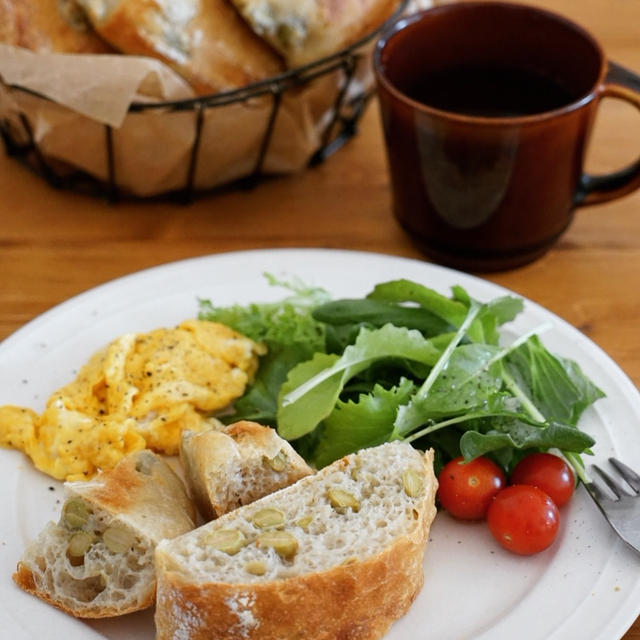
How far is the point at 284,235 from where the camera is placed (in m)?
2.95

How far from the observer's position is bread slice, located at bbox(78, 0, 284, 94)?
2.53 meters

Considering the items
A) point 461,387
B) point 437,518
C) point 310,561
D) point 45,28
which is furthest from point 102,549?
point 45,28

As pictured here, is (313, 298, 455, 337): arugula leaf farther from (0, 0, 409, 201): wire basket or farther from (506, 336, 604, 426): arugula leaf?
(0, 0, 409, 201): wire basket

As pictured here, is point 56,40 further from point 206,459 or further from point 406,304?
point 206,459

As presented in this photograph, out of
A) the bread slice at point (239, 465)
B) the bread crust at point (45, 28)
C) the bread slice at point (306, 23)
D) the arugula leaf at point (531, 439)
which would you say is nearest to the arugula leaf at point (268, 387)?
the bread slice at point (239, 465)

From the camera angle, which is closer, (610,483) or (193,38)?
(610,483)

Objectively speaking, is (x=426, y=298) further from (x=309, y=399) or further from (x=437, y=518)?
(x=437, y=518)

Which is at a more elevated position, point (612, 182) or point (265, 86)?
point (265, 86)

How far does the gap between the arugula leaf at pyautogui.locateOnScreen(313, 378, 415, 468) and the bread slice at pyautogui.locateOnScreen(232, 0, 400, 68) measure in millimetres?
1090

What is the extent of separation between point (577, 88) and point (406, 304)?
2.58 feet

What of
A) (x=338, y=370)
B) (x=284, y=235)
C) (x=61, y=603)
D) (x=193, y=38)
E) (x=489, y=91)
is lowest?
(x=284, y=235)

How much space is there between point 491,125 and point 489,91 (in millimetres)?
427

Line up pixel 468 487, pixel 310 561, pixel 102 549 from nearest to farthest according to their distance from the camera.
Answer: pixel 310 561, pixel 102 549, pixel 468 487

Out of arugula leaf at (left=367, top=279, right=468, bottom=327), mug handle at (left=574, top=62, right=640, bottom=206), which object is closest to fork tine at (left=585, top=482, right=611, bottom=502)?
arugula leaf at (left=367, top=279, right=468, bottom=327)
